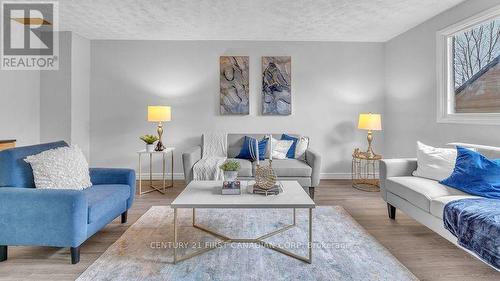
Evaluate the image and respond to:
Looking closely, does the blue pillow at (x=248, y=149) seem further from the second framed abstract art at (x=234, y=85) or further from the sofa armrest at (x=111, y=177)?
the sofa armrest at (x=111, y=177)

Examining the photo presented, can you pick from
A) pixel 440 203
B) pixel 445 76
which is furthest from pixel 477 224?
pixel 445 76

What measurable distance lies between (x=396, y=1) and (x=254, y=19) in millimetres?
1741

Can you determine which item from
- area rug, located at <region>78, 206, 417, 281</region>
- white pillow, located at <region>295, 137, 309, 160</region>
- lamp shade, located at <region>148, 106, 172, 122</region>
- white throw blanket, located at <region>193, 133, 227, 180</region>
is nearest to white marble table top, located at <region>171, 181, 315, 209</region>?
area rug, located at <region>78, 206, 417, 281</region>

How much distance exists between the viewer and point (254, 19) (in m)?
3.90

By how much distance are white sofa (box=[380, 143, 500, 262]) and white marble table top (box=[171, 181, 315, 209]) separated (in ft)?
3.41

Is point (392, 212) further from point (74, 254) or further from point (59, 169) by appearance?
point (59, 169)

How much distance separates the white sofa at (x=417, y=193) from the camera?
2314 mm

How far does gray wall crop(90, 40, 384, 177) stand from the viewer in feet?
16.1

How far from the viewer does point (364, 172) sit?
5043 millimetres

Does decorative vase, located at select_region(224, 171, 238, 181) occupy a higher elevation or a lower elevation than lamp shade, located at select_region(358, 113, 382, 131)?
lower

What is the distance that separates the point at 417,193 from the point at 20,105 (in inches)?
204

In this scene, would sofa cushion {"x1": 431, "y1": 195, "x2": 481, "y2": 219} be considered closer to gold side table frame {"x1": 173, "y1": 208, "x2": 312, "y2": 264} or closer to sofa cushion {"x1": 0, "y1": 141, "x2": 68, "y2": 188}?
gold side table frame {"x1": 173, "y1": 208, "x2": 312, "y2": 264}

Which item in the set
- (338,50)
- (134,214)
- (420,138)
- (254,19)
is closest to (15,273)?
(134,214)

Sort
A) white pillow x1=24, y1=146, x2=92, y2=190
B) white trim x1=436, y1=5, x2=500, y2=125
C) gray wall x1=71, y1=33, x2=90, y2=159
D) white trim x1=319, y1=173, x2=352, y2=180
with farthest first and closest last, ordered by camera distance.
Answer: white trim x1=319, y1=173, x2=352, y2=180
gray wall x1=71, y1=33, x2=90, y2=159
white trim x1=436, y1=5, x2=500, y2=125
white pillow x1=24, y1=146, x2=92, y2=190
